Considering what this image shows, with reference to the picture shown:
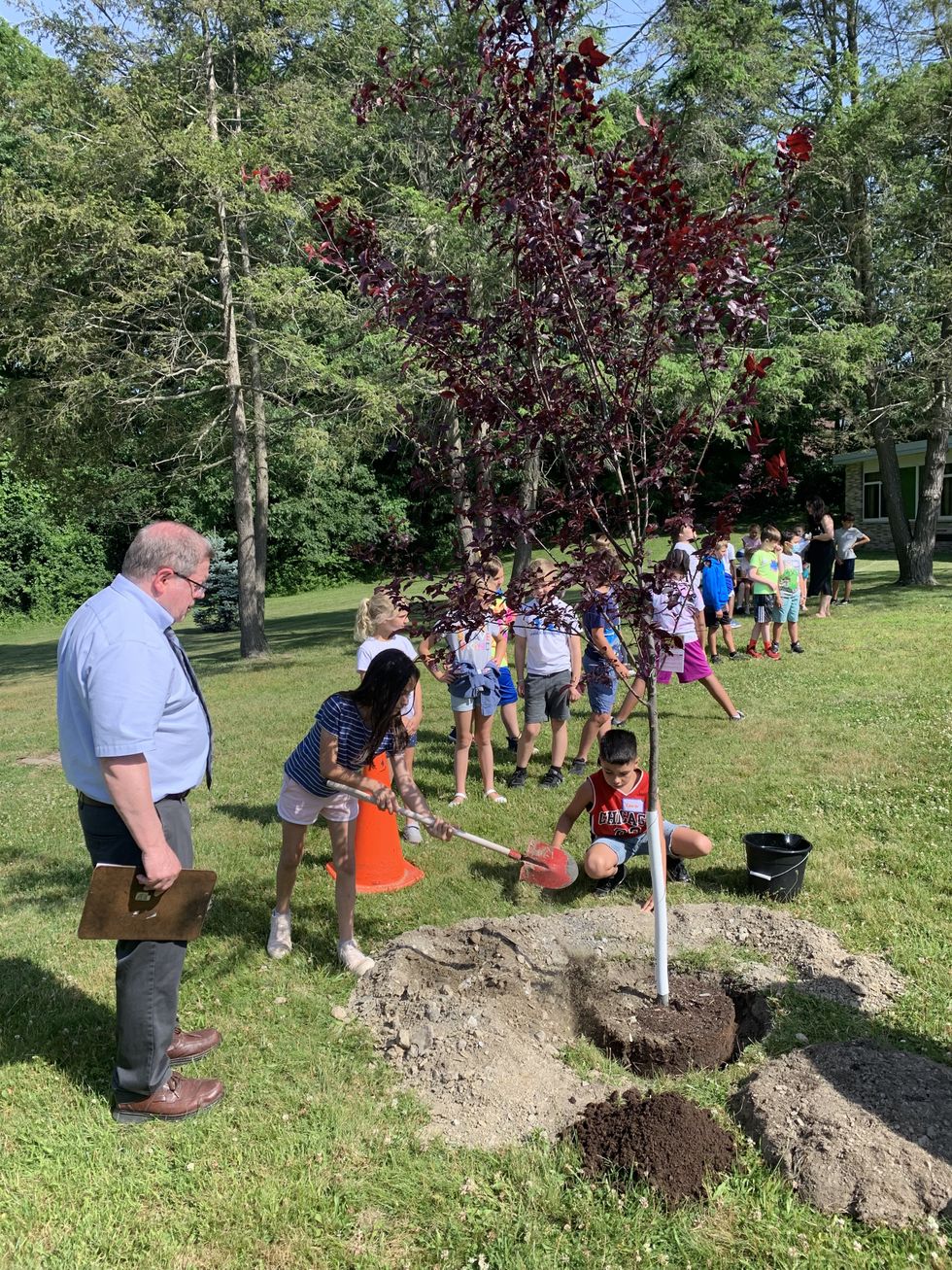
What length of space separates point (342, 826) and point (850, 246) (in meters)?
16.1

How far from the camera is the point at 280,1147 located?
3.21m

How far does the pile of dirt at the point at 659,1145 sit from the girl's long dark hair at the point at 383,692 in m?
1.80

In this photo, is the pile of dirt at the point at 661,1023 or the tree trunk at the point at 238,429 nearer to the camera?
the pile of dirt at the point at 661,1023

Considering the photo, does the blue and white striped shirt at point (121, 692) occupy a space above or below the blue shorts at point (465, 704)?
above

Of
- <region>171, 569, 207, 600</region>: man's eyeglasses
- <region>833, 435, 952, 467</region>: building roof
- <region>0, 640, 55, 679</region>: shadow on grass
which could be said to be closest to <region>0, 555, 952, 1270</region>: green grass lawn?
<region>171, 569, 207, 600</region>: man's eyeglasses

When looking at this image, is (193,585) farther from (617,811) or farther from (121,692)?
(617,811)

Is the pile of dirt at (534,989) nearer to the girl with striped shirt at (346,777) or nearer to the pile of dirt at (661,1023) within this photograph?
the pile of dirt at (661,1023)

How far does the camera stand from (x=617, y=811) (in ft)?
16.3

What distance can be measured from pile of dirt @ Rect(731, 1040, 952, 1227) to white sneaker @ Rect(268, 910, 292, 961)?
7.68 feet

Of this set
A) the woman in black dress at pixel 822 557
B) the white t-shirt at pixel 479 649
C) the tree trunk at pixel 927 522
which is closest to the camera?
the white t-shirt at pixel 479 649

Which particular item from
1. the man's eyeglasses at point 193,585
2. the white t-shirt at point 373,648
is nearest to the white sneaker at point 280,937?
the white t-shirt at point 373,648

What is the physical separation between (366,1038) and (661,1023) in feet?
4.16

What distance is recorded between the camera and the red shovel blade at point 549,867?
482 cm

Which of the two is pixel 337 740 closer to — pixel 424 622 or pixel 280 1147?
Result: pixel 424 622
